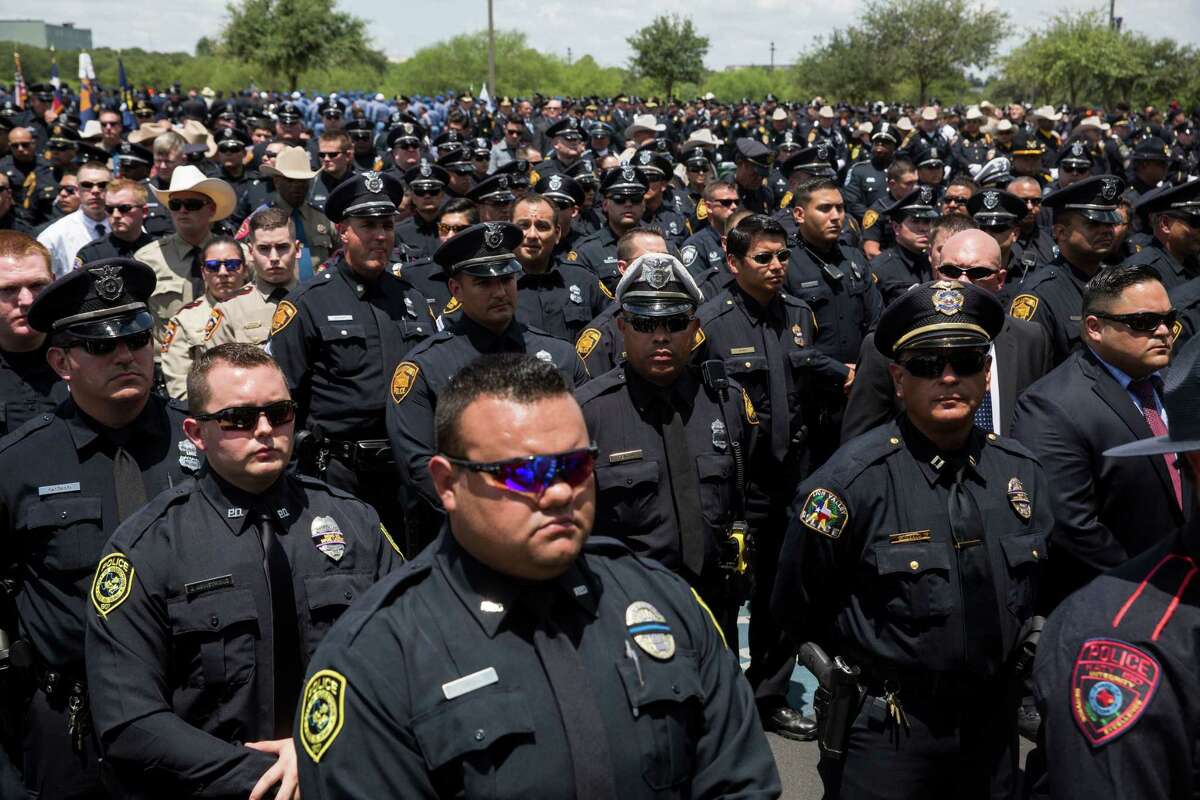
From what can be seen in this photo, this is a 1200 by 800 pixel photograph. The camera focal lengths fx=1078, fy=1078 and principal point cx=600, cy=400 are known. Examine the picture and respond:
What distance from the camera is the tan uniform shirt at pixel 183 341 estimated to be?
19.8ft

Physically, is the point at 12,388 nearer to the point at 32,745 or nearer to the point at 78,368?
the point at 78,368

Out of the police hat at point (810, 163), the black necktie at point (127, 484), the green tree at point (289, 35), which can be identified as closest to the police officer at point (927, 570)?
the black necktie at point (127, 484)

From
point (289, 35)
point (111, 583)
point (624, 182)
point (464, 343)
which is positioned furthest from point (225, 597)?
point (289, 35)

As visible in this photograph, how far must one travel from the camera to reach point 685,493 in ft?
14.5

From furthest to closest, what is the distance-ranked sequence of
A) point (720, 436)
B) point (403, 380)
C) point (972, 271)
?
point (972, 271)
point (403, 380)
point (720, 436)

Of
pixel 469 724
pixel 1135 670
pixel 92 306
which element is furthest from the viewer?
pixel 92 306

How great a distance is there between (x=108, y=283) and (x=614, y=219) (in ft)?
18.4

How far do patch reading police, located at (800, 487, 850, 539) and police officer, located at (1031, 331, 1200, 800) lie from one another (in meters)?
1.29

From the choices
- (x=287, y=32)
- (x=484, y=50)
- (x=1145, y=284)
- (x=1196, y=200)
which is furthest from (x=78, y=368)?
(x=484, y=50)

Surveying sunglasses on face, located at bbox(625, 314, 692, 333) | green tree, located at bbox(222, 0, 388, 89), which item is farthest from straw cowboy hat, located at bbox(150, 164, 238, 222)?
green tree, located at bbox(222, 0, 388, 89)

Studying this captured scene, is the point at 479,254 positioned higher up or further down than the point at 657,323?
higher up

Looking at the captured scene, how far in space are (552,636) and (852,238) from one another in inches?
346

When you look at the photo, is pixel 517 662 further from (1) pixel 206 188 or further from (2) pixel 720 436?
(1) pixel 206 188

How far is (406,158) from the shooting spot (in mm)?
12820
